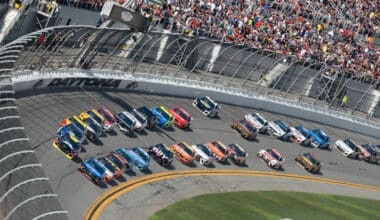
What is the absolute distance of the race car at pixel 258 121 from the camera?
60.1 m

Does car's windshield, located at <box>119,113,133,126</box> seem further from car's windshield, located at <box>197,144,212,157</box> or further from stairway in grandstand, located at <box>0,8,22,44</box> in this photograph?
stairway in grandstand, located at <box>0,8,22,44</box>

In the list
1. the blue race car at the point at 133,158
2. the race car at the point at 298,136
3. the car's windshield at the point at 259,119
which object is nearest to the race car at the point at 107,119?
the blue race car at the point at 133,158

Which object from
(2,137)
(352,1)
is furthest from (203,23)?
(2,137)

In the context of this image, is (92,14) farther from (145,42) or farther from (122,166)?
(122,166)

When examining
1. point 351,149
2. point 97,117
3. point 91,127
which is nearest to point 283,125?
point 351,149

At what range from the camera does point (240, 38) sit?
212ft

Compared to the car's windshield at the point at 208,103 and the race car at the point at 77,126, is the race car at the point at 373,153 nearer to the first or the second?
the car's windshield at the point at 208,103

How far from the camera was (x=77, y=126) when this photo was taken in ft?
144

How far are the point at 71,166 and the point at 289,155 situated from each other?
22872mm

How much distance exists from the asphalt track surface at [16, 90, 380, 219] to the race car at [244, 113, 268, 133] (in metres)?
0.81

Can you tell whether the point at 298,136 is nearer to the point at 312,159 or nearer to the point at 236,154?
the point at 312,159

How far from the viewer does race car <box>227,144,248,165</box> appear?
52.2 meters

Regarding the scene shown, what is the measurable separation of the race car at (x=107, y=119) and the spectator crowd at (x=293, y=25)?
1341 cm

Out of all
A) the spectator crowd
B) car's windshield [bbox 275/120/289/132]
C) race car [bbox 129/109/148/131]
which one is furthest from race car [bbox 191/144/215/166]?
the spectator crowd
